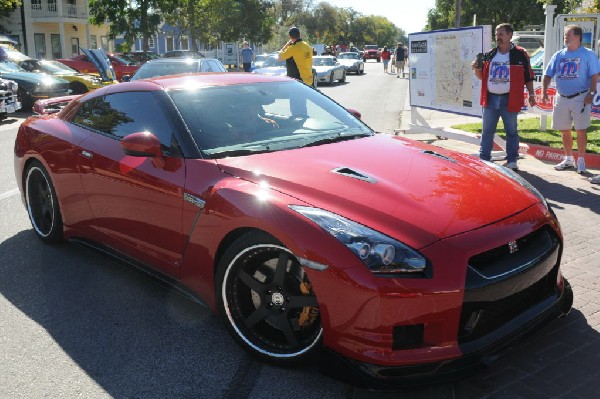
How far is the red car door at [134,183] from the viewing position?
12.2 feet

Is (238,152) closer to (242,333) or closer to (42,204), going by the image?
(242,333)

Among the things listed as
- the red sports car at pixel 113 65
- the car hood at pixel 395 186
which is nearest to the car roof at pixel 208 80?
the car hood at pixel 395 186

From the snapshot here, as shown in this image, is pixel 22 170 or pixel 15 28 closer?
pixel 22 170

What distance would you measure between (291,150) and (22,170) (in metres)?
2.96

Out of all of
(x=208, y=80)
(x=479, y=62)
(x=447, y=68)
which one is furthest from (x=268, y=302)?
(x=447, y=68)

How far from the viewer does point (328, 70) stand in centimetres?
2817

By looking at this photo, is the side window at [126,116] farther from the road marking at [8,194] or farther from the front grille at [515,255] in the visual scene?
the road marking at [8,194]

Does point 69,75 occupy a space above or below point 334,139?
above

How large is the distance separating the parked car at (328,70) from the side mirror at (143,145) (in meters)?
24.5

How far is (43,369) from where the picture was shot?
129 inches

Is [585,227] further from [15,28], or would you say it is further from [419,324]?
[15,28]

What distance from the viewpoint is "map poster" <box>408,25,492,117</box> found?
31.1 feet

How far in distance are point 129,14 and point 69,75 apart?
19.8 meters

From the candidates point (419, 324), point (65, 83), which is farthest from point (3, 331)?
point (65, 83)
